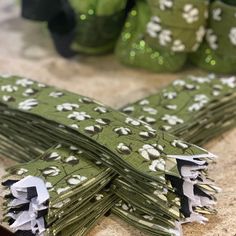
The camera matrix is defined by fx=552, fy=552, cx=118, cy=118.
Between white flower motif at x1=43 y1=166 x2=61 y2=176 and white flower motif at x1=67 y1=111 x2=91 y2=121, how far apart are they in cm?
9

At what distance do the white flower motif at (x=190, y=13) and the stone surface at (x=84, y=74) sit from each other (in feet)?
0.44

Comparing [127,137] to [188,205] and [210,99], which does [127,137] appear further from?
[210,99]

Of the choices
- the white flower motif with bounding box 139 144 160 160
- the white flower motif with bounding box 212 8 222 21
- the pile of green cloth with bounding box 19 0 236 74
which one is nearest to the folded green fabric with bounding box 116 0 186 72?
the pile of green cloth with bounding box 19 0 236 74

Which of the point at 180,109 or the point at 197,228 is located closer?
the point at 197,228

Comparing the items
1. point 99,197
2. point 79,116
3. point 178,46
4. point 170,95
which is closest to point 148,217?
point 99,197

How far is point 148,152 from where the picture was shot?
716mm

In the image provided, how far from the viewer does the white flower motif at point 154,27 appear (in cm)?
108

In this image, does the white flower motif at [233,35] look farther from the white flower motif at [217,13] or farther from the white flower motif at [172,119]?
the white flower motif at [172,119]

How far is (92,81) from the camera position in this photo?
1121mm

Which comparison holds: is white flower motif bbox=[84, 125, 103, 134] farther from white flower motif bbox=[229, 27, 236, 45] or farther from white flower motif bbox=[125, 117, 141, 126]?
white flower motif bbox=[229, 27, 236, 45]

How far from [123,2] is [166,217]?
569 mm

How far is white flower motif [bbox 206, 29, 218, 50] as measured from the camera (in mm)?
1092

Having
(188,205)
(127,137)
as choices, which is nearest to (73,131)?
(127,137)

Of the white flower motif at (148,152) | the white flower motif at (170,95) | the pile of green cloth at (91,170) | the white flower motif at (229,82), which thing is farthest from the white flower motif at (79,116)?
the white flower motif at (229,82)
